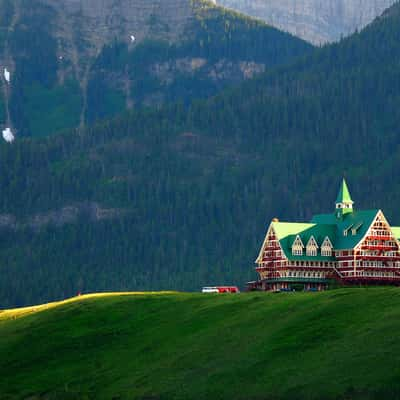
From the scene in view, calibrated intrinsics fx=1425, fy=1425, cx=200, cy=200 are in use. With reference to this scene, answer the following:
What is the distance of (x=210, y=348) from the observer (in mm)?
154125

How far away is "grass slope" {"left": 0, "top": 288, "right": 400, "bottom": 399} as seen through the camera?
132m

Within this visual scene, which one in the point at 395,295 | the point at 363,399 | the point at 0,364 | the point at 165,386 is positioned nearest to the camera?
the point at 363,399

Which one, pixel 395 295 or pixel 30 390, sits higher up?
pixel 395 295

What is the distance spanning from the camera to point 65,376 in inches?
6378

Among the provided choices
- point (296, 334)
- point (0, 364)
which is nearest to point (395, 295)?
point (296, 334)

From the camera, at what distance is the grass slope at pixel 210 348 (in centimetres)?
13238

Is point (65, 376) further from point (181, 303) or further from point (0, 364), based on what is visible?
point (181, 303)

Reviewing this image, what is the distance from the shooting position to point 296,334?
148 meters

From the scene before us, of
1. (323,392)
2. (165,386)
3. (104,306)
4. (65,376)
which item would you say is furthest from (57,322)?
(323,392)

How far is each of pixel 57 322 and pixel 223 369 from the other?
166 feet

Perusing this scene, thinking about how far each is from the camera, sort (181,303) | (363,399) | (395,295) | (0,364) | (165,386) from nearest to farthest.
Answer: (363,399) → (165,386) → (395,295) → (0,364) → (181,303)

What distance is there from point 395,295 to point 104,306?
51.1 metres

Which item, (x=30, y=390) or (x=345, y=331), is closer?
(x=345, y=331)

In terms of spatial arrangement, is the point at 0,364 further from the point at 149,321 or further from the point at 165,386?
the point at 165,386
